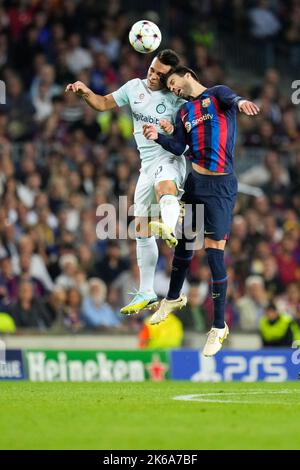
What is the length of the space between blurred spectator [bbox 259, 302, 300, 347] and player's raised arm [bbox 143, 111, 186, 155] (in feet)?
20.9

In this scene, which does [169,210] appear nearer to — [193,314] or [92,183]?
[193,314]

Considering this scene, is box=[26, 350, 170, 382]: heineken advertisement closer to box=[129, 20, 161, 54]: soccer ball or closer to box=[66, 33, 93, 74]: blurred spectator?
box=[129, 20, 161, 54]: soccer ball

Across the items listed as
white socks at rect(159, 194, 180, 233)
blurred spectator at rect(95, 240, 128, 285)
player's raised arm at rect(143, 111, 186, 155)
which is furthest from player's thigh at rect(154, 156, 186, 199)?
blurred spectator at rect(95, 240, 128, 285)

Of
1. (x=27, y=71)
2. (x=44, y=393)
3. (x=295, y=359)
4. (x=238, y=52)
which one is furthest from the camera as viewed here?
(x=238, y=52)

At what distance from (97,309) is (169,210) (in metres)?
6.90

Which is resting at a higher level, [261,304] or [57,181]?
[57,181]

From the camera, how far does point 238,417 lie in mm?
11148

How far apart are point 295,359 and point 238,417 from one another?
23.5 feet

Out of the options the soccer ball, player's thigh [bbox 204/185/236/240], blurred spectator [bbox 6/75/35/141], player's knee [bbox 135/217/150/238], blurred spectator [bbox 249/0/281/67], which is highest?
blurred spectator [bbox 249/0/281/67]

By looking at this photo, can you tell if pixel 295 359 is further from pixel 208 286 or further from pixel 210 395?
pixel 210 395

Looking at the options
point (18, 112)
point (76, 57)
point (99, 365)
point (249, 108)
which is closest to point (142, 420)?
point (249, 108)

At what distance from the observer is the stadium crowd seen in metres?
19.9

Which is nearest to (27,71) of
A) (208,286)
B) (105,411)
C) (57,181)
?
(57,181)

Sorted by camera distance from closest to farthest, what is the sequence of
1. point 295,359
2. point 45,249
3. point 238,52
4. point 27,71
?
point 295,359
point 45,249
point 27,71
point 238,52
